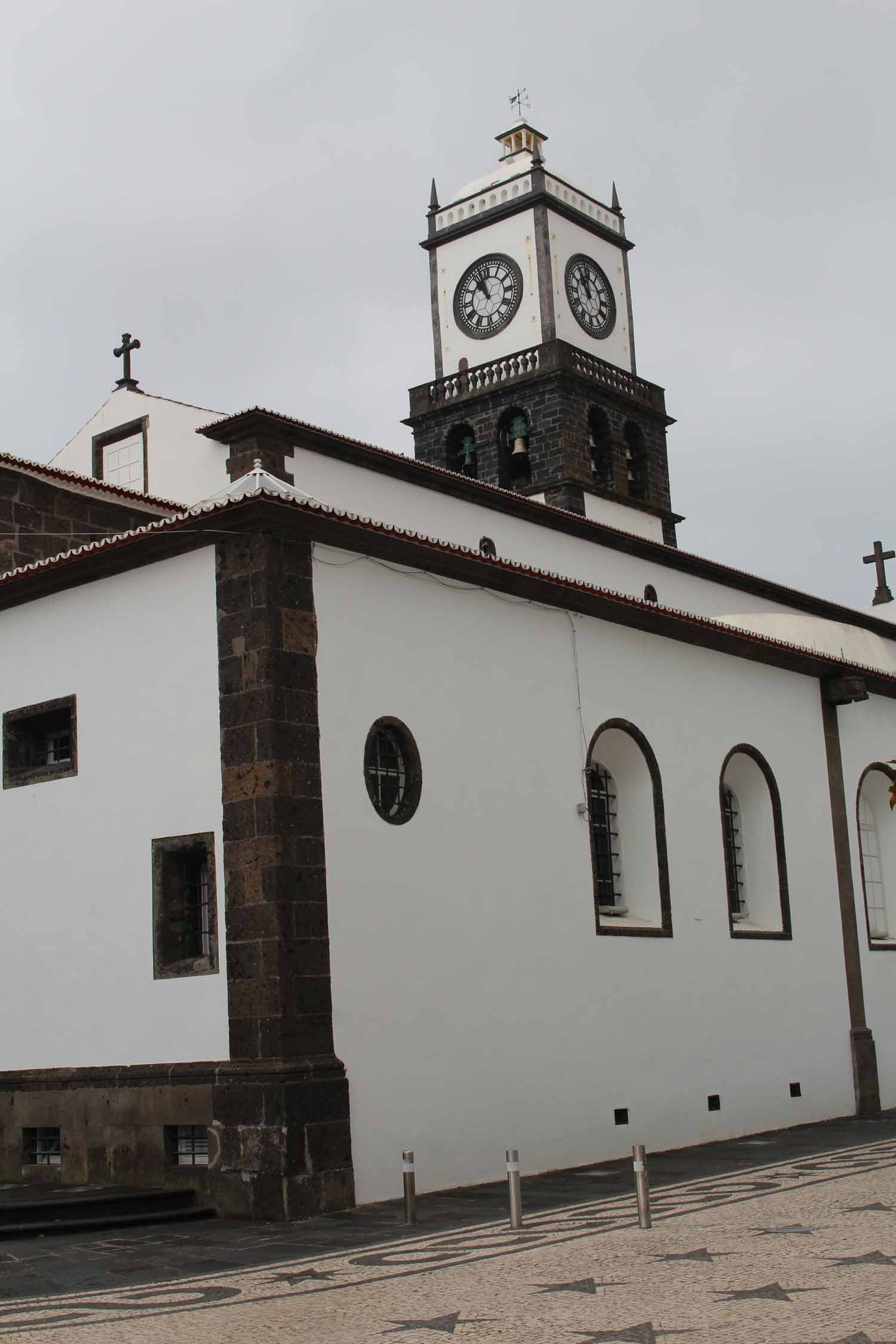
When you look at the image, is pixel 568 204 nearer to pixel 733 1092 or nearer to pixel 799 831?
pixel 799 831

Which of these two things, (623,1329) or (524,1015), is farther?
(524,1015)

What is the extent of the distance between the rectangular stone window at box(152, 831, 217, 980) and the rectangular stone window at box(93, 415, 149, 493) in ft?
34.3

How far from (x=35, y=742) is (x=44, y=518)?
3345mm

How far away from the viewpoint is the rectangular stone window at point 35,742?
552 inches

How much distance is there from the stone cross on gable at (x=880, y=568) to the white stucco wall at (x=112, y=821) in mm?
23827

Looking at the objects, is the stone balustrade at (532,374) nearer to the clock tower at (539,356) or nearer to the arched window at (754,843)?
the clock tower at (539,356)

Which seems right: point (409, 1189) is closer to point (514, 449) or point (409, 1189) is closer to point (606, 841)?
point (606, 841)

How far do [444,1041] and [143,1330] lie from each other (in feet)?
18.9

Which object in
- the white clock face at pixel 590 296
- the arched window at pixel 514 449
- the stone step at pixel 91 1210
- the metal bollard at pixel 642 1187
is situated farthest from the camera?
the white clock face at pixel 590 296

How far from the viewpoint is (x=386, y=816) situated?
13.1 metres

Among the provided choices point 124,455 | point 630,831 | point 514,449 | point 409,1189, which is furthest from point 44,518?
point 514,449

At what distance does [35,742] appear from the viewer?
1449 cm

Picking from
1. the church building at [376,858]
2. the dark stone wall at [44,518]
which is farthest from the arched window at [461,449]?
the dark stone wall at [44,518]

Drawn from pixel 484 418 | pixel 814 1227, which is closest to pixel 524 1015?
pixel 814 1227
